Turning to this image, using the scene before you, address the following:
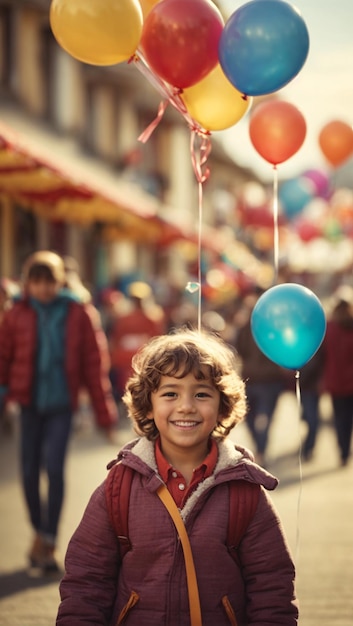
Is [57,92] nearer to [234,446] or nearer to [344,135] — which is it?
[344,135]

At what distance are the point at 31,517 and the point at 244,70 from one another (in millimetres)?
3215

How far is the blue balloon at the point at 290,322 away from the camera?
13.4ft

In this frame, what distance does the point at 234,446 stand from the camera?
3428 mm

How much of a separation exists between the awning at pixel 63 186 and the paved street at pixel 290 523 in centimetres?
290

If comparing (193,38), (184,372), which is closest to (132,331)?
(193,38)

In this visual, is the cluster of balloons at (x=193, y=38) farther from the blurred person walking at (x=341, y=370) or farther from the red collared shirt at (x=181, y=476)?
the blurred person walking at (x=341, y=370)

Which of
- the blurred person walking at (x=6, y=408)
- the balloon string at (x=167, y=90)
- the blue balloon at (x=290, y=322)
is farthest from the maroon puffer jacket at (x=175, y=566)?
the blurred person walking at (x=6, y=408)

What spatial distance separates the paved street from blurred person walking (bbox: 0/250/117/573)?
408mm

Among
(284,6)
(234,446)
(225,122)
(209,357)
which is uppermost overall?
(284,6)

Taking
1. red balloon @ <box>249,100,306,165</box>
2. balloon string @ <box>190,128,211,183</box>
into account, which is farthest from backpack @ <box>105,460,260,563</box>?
red balloon @ <box>249,100,306,165</box>

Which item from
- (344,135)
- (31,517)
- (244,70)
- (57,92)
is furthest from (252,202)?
(244,70)

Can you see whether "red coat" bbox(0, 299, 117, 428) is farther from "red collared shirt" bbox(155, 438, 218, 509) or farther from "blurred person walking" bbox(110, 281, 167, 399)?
"blurred person walking" bbox(110, 281, 167, 399)

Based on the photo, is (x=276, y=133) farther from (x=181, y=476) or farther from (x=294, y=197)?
(x=294, y=197)

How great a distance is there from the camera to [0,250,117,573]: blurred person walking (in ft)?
19.9
